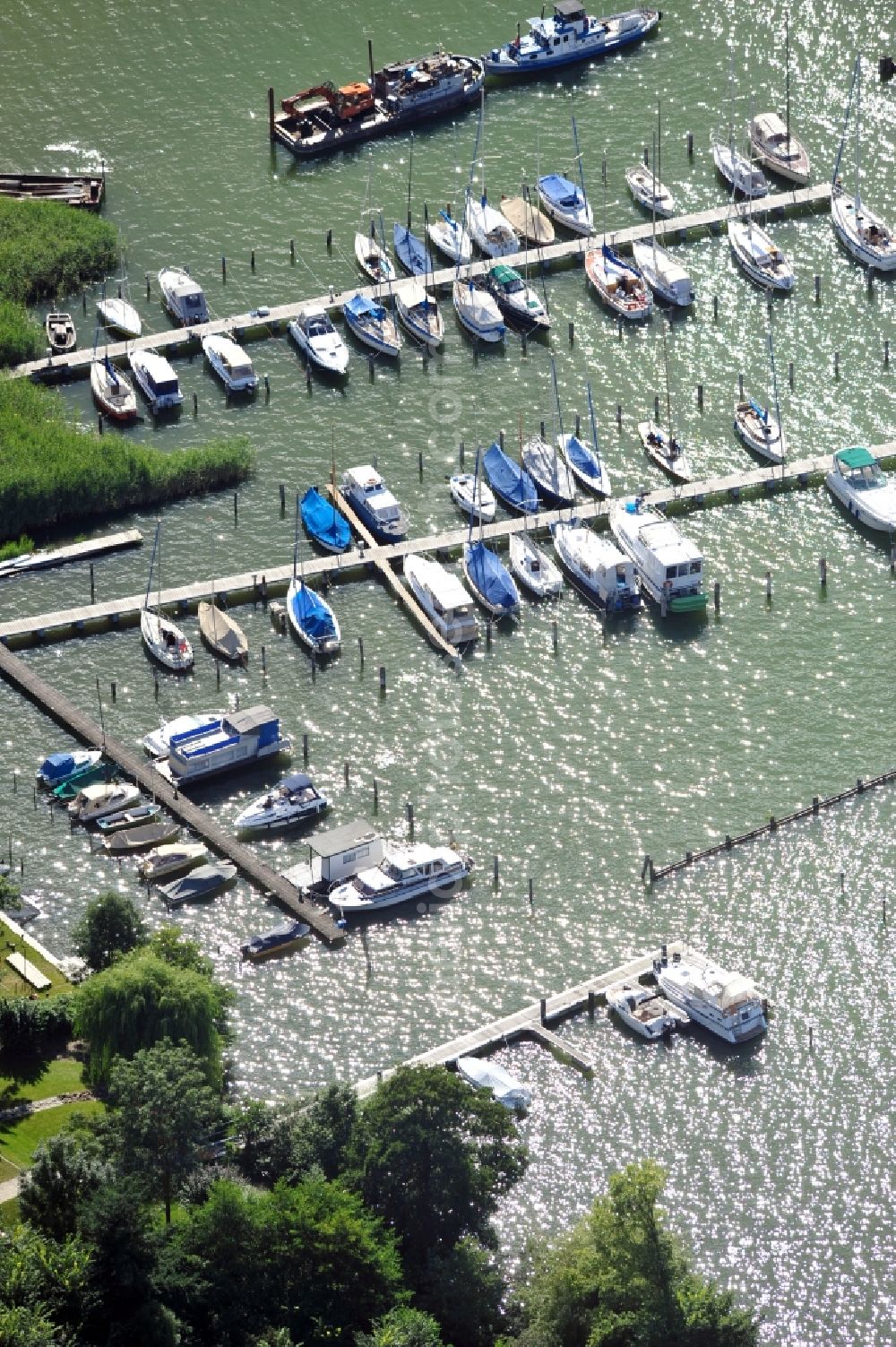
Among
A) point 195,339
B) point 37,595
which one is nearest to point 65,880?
point 37,595

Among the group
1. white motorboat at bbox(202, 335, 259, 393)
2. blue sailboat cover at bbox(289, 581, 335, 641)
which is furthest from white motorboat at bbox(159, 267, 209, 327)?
blue sailboat cover at bbox(289, 581, 335, 641)

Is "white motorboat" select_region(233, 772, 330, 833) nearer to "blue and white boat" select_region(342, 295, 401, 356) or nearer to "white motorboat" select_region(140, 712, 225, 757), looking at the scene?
Answer: "white motorboat" select_region(140, 712, 225, 757)

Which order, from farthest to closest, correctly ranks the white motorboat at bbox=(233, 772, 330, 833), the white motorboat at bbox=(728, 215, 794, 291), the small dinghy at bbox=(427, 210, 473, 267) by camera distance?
the small dinghy at bbox=(427, 210, 473, 267) < the white motorboat at bbox=(728, 215, 794, 291) < the white motorboat at bbox=(233, 772, 330, 833)

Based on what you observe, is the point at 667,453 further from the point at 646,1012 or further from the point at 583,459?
the point at 646,1012

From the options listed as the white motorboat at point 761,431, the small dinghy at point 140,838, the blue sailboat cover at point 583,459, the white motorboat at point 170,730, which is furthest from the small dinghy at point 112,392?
the small dinghy at point 140,838

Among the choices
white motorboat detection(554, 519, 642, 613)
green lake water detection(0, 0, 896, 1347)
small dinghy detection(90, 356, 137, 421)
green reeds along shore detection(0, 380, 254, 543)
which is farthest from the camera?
small dinghy detection(90, 356, 137, 421)

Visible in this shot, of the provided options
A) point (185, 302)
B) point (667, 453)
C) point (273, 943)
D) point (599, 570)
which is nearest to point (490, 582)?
point (599, 570)
